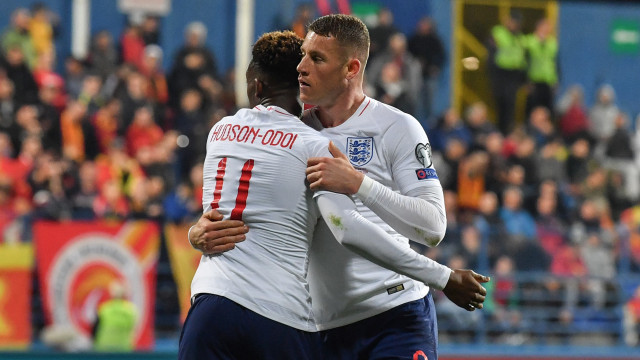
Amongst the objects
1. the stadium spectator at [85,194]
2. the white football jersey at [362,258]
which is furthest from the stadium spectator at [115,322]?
the white football jersey at [362,258]

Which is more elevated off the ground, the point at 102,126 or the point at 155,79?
the point at 155,79

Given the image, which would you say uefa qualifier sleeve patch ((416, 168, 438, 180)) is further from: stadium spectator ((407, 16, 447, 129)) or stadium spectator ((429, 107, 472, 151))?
stadium spectator ((407, 16, 447, 129))

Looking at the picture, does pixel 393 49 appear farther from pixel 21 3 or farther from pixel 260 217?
pixel 260 217

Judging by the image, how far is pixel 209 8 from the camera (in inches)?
743

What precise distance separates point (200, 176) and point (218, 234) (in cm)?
823

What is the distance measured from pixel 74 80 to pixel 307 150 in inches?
412

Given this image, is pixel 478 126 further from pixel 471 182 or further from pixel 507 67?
pixel 507 67

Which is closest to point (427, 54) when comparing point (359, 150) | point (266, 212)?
point (359, 150)

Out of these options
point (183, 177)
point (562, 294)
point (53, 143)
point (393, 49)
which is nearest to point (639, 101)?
point (393, 49)

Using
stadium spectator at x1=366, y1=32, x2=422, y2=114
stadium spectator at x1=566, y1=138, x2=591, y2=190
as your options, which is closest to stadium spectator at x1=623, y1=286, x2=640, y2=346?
stadium spectator at x1=566, y1=138, x2=591, y2=190

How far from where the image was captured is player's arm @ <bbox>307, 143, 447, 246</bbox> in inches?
164

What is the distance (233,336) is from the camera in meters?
4.01

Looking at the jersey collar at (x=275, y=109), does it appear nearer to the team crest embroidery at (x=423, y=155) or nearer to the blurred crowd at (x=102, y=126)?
the team crest embroidery at (x=423, y=155)

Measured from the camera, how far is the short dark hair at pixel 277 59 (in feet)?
14.6
